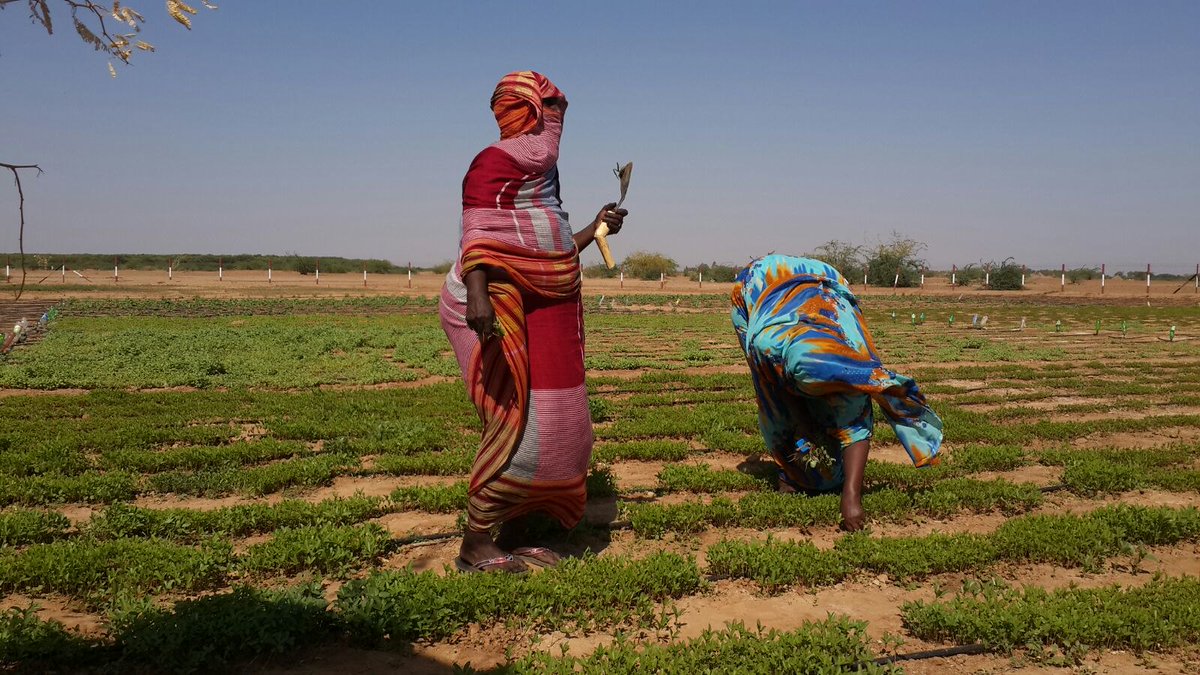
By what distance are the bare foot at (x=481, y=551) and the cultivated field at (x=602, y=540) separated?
17 centimetres

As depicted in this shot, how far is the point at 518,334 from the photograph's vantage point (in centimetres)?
424

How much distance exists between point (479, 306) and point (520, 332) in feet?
1.02

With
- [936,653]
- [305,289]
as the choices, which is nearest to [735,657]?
[936,653]

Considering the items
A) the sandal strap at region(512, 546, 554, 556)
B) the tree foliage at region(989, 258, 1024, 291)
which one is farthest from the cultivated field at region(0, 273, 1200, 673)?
the tree foliage at region(989, 258, 1024, 291)

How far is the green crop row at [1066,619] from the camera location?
137 inches

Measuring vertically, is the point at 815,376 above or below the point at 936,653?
above

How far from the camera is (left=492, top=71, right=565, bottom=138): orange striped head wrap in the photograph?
438 cm

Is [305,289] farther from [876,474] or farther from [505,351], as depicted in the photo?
[505,351]

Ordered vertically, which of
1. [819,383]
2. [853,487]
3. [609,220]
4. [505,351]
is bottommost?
[853,487]

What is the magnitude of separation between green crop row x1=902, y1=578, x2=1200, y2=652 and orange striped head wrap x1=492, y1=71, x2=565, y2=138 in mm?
3046

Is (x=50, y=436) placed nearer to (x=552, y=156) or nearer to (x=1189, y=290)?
(x=552, y=156)

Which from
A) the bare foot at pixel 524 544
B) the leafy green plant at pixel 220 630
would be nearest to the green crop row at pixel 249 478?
the bare foot at pixel 524 544

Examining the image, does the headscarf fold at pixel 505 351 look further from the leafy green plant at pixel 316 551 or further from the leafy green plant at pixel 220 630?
the leafy green plant at pixel 220 630

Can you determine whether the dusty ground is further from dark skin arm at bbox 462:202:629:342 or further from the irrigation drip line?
the irrigation drip line
